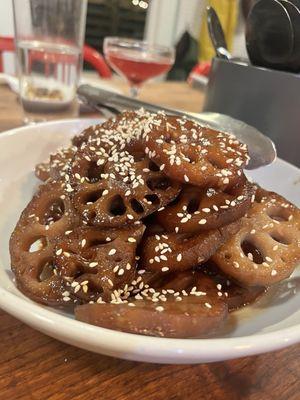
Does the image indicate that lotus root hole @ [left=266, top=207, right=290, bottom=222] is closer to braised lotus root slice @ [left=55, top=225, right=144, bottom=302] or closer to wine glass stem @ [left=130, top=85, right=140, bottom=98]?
braised lotus root slice @ [left=55, top=225, right=144, bottom=302]

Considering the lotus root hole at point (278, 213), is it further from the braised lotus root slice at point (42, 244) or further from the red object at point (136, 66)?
the red object at point (136, 66)

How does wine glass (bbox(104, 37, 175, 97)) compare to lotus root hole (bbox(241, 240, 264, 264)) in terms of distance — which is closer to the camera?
lotus root hole (bbox(241, 240, 264, 264))

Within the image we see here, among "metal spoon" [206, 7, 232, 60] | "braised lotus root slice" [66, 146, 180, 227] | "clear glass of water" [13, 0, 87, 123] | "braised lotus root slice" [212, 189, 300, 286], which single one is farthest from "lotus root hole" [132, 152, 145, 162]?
"clear glass of water" [13, 0, 87, 123]

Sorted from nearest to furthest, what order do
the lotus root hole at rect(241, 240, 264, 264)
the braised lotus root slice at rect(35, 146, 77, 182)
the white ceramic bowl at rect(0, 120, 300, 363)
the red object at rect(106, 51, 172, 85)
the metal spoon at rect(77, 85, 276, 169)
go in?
1. the white ceramic bowl at rect(0, 120, 300, 363)
2. the lotus root hole at rect(241, 240, 264, 264)
3. the braised lotus root slice at rect(35, 146, 77, 182)
4. the metal spoon at rect(77, 85, 276, 169)
5. the red object at rect(106, 51, 172, 85)

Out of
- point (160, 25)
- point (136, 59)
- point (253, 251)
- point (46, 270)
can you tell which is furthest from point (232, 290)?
point (160, 25)

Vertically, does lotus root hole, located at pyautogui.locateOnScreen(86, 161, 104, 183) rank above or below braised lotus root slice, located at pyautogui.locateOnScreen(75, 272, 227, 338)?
above

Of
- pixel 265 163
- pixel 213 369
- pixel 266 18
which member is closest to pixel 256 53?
pixel 266 18
